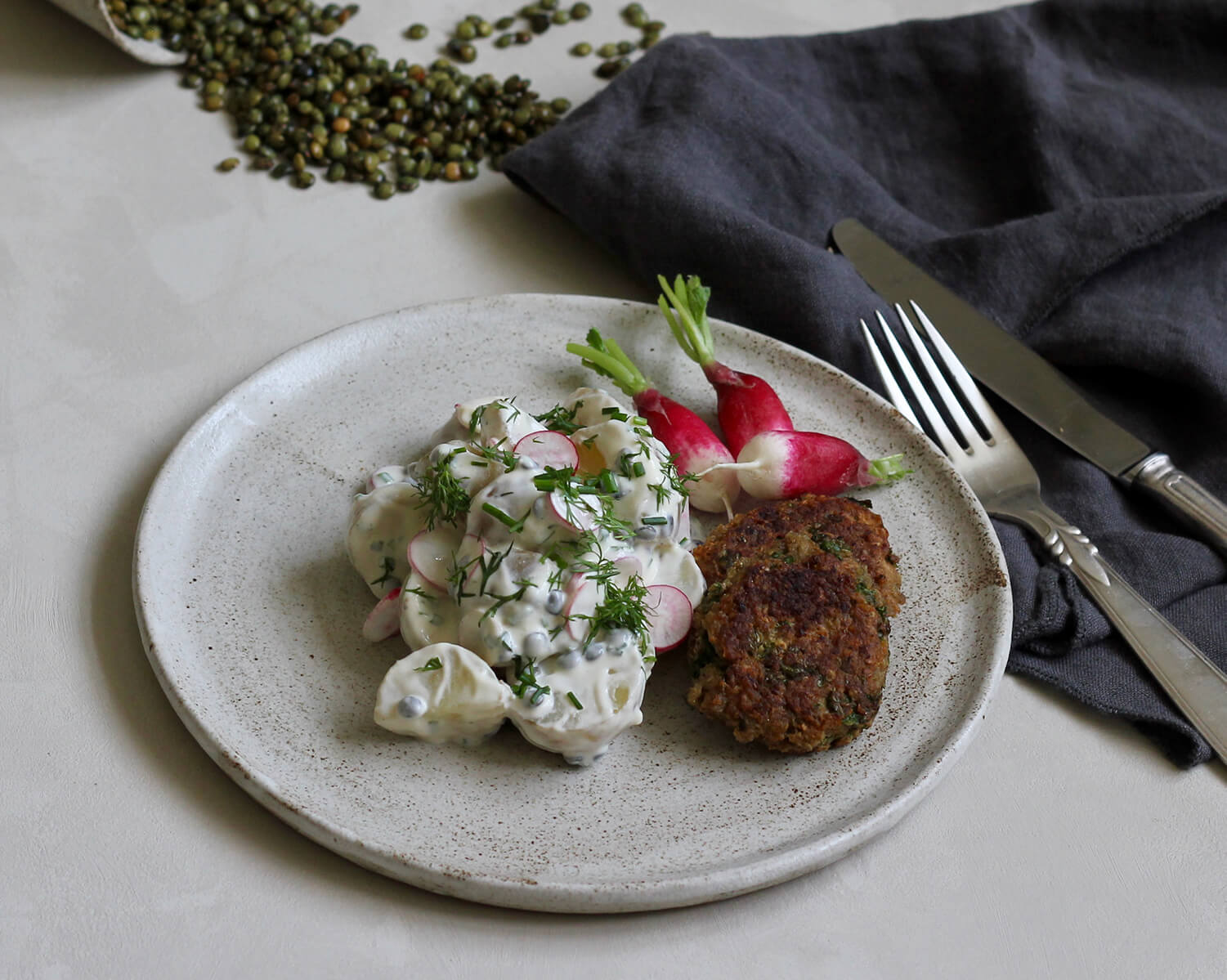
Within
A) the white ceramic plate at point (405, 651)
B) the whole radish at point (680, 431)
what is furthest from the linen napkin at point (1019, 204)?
the whole radish at point (680, 431)

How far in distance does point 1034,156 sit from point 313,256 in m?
2.15

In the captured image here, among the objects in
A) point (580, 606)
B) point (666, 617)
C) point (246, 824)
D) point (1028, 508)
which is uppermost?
point (580, 606)

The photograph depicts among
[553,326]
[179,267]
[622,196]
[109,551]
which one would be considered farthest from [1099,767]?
[179,267]

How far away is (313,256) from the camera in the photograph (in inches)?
129

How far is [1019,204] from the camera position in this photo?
3578 millimetres

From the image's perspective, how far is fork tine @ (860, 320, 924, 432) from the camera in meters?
2.89

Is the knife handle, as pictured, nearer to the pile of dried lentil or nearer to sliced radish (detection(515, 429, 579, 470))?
sliced radish (detection(515, 429, 579, 470))

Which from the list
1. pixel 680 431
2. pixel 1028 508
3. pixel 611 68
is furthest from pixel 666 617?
pixel 611 68

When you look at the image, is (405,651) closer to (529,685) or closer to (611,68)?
(529,685)

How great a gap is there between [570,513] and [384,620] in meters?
0.44

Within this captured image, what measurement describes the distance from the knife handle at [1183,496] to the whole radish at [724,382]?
2.78 feet

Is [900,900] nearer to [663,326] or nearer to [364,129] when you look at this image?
[663,326]

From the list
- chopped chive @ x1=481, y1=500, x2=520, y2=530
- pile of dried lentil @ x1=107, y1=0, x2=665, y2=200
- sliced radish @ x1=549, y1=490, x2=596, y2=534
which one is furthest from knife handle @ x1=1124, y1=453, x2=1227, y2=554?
pile of dried lentil @ x1=107, y1=0, x2=665, y2=200

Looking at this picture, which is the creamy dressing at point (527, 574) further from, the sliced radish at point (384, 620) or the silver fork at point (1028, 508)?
the silver fork at point (1028, 508)
